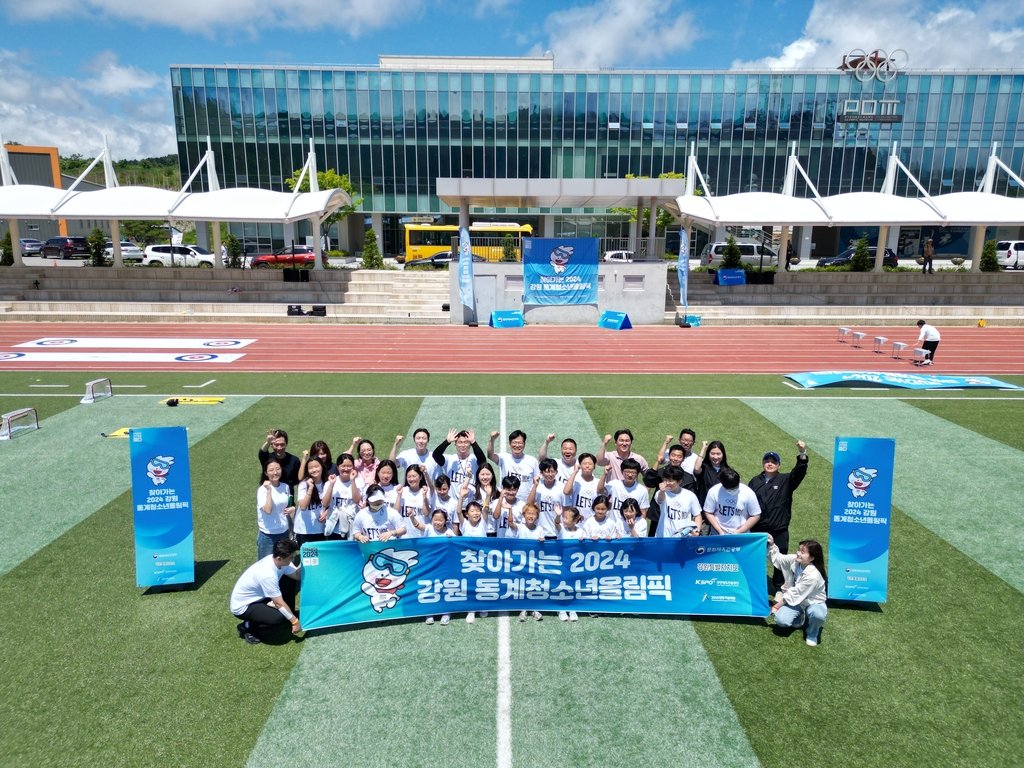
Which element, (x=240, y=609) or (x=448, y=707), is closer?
(x=448, y=707)

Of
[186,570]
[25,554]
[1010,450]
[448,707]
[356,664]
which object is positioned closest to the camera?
[448,707]

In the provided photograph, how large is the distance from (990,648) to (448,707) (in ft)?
16.6

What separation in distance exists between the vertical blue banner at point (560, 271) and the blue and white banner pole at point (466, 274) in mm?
2167

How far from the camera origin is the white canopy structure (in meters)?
29.6

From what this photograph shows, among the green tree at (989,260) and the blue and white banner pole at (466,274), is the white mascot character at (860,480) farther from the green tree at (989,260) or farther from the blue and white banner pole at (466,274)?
the green tree at (989,260)

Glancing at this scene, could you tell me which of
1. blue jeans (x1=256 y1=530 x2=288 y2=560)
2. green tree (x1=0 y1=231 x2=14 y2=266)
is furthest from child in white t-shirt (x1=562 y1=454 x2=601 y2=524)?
green tree (x1=0 y1=231 x2=14 y2=266)

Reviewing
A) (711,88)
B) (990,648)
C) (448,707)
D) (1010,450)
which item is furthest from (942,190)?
(448,707)

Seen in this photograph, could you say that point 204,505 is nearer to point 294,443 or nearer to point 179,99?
point 294,443

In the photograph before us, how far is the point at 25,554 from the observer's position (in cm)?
791

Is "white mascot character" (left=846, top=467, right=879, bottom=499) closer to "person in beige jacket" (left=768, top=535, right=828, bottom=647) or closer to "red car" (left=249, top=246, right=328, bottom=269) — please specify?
"person in beige jacket" (left=768, top=535, right=828, bottom=647)

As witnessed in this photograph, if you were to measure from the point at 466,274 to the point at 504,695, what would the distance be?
21.9 meters

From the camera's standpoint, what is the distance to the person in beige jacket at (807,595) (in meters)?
6.21

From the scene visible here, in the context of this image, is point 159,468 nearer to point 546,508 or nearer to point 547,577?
point 546,508

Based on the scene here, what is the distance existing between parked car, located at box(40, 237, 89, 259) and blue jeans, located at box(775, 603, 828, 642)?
56823 mm
